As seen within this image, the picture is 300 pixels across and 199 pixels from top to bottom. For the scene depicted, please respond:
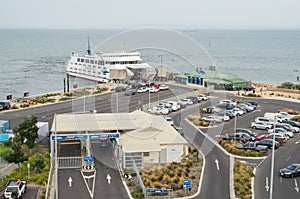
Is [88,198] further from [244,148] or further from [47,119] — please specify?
[47,119]

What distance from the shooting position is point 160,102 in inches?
1492

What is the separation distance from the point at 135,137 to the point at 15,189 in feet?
24.4

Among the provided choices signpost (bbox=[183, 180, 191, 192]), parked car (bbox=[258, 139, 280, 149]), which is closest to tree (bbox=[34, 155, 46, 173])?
signpost (bbox=[183, 180, 191, 192])

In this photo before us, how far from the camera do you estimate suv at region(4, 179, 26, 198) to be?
17.1 metres

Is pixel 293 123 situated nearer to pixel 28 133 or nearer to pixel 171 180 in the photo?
pixel 171 180

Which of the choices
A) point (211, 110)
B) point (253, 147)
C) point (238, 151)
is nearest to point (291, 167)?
point (238, 151)

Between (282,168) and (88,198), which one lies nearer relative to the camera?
(88,198)

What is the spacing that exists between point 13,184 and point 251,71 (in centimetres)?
7475

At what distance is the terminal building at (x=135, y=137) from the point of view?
70.2 ft

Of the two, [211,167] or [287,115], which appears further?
[287,115]

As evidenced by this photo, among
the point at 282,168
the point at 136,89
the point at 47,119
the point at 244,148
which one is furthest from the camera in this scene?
the point at 136,89

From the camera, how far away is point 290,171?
1959cm

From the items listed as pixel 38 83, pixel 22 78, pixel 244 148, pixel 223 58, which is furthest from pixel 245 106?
pixel 223 58

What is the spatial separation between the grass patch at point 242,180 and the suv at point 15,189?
9144mm
